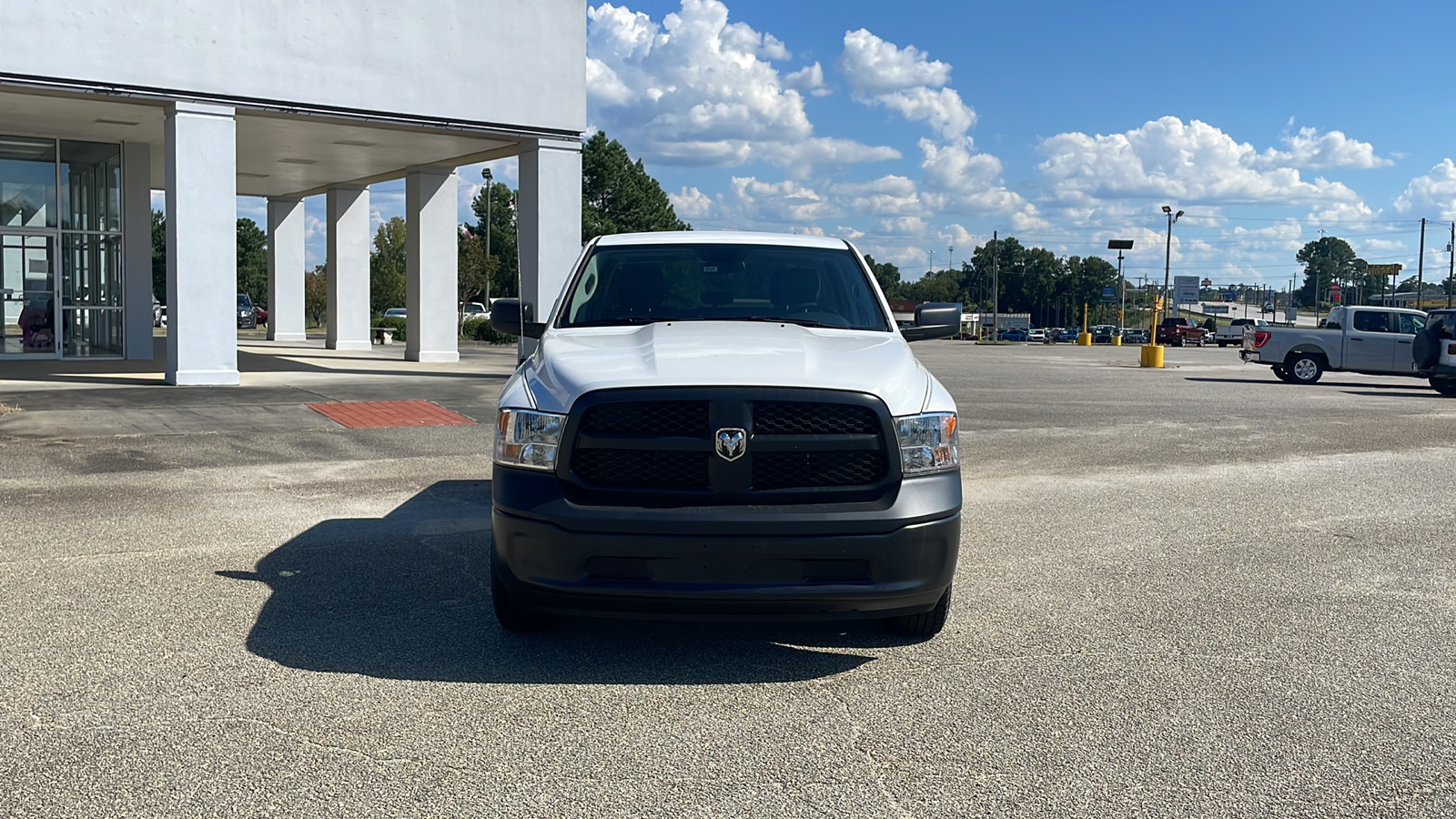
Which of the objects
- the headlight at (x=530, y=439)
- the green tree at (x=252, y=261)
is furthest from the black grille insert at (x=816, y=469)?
the green tree at (x=252, y=261)

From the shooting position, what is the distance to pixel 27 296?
2341 centimetres

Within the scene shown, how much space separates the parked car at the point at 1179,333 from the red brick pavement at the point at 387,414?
62934mm

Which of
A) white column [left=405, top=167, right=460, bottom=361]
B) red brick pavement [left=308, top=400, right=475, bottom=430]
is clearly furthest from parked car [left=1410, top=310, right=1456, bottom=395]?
white column [left=405, top=167, right=460, bottom=361]

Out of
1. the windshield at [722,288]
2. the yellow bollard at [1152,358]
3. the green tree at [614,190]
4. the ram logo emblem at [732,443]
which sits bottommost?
the yellow bollard at [1152,358]

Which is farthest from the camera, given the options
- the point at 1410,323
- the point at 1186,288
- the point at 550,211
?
the point at 1186,288

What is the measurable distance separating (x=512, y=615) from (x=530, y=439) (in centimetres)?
84

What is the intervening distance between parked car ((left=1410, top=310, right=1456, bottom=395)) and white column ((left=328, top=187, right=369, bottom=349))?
23876mm

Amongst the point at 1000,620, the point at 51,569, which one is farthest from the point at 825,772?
the point at 51,569

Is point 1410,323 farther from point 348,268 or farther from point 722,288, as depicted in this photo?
point 348,268

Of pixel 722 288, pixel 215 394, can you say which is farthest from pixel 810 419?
pixel 215 394

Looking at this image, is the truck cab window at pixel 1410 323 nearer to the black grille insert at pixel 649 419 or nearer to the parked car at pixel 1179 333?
the black grille insert at pixel 649 419

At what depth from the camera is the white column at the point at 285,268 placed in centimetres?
3409

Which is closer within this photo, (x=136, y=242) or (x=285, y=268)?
(x=136, y=242)

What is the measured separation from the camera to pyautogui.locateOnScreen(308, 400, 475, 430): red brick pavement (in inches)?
552
